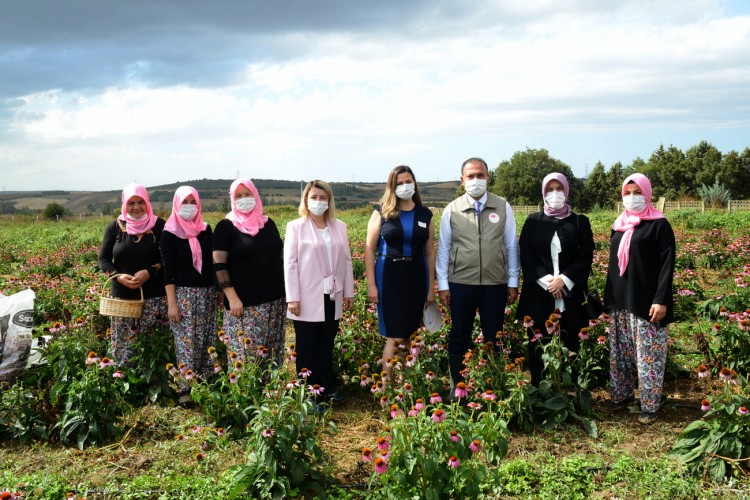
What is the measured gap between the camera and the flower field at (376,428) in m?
2.99

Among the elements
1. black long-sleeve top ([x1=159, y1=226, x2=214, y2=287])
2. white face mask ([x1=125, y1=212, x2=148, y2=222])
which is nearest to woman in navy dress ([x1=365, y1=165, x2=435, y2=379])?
black long-sleeve top ([x1=159, y1=226, x2=214, y2=287])

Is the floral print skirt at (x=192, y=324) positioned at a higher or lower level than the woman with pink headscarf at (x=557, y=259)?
lower

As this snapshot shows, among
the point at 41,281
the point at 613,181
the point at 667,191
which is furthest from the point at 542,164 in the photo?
the point at 41,281

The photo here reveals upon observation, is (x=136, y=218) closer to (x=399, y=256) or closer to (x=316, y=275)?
(x=316, y=275)

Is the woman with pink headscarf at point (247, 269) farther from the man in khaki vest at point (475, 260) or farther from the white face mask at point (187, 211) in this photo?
the man in khaki vest at point (475, 260)

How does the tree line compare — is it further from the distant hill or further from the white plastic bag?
the white plastic bag

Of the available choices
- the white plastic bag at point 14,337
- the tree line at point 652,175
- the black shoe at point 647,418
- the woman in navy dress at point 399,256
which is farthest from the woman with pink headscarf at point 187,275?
the tree line at point 652,175

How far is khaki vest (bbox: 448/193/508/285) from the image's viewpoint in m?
4.27

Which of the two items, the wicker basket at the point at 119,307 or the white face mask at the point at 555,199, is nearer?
the white face mask at the point at 555,199

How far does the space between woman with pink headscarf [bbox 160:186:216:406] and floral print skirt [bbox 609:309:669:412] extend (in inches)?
121

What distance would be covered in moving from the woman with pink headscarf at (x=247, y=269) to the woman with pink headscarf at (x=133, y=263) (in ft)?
2.04

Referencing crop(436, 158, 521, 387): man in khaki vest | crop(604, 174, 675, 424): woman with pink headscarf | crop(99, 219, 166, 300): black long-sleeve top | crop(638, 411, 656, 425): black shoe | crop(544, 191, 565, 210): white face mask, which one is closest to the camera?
crop(604, 174, 675, 424): woman with pink headscarf

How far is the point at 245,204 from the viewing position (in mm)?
4301

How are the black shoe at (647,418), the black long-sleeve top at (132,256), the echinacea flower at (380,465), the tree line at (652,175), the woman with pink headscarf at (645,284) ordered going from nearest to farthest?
the echinacea flower at (380,465)
the woman with pink headscarf at (645,284)
the black shoe at (647,418)
the black long-sleeve top at (132,256)
the tree line at (652,175)
